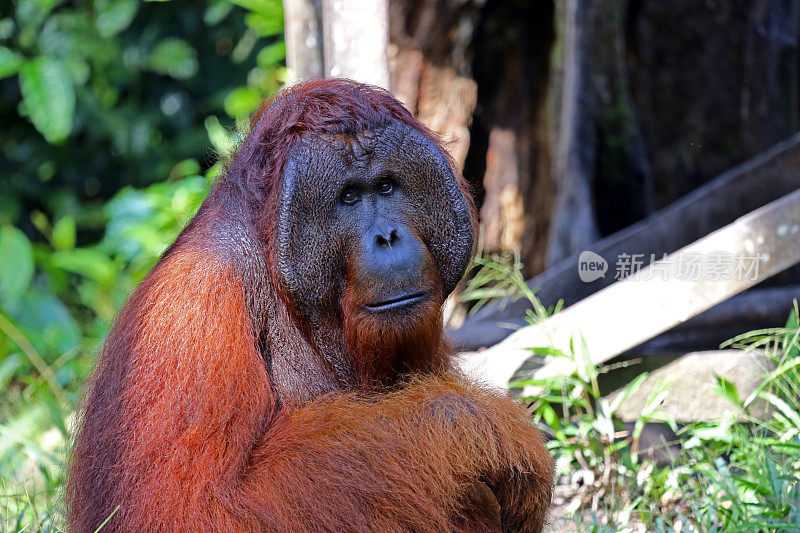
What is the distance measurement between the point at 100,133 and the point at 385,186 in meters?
6.08

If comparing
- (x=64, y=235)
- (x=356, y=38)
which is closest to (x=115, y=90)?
(x=64, y=235)

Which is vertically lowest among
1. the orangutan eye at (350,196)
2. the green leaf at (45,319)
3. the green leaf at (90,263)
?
the green leaf at (45,319)

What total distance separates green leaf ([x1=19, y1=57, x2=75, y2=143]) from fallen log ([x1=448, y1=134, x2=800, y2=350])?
359 centimetres

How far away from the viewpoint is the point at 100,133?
7688mm

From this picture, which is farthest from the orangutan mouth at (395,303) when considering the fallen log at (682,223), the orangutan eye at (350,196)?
the fallen log at (682,223)

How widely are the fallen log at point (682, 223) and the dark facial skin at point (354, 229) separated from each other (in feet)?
7.34

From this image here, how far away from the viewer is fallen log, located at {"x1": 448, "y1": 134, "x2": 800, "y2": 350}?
4598 millimetres

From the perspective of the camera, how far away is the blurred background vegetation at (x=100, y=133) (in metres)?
6.11

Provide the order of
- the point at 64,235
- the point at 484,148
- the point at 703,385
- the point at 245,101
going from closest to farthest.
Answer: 1. the point at 703,385
2. the point at 484,148
3. the point at 245,101
4. the point at 64,235

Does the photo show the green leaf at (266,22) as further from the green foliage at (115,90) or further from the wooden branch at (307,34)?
the wooden branch at (307,34)

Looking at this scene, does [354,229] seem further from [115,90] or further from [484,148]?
[115,90]

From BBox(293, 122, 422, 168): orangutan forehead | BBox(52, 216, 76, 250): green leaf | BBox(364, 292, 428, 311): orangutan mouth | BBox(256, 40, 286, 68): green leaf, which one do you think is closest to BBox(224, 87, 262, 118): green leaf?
BBox(256, 40, 286, 68): green leaf

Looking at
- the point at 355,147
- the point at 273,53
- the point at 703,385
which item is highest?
the point at 355,147

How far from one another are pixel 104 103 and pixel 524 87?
4097mm
